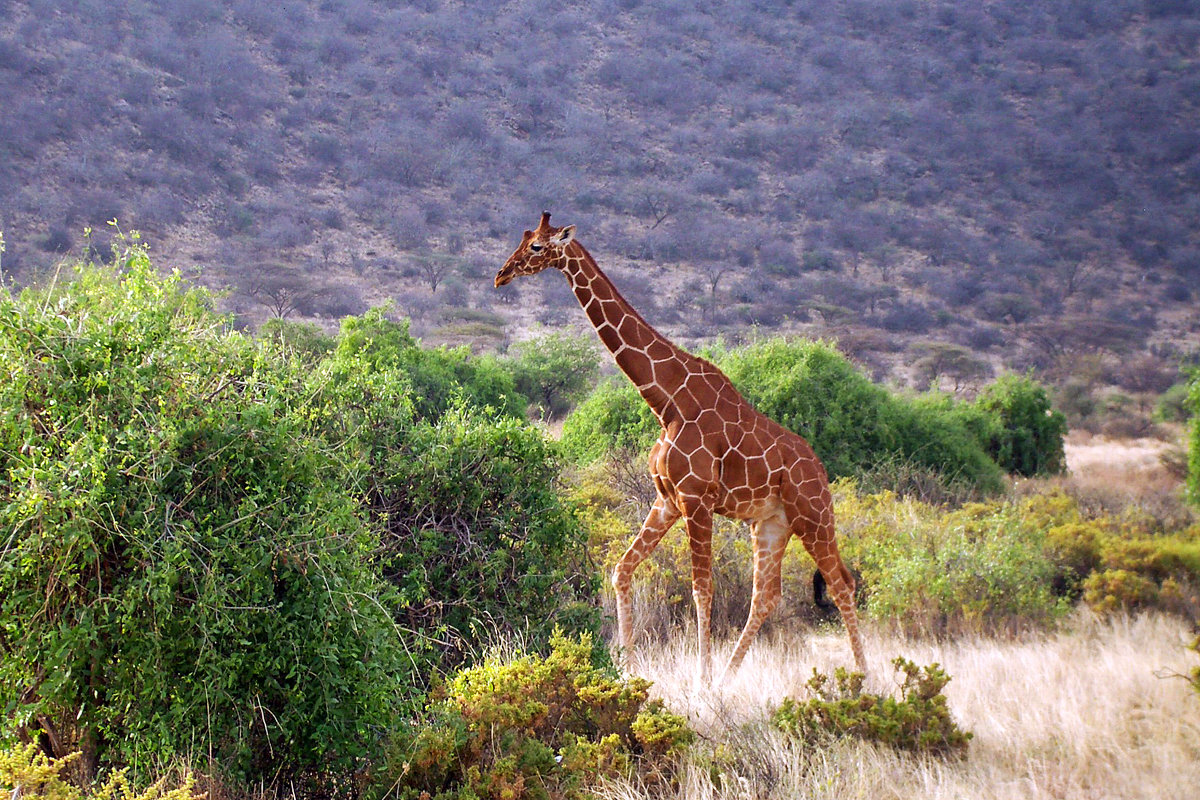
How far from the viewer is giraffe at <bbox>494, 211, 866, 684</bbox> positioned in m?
5.54

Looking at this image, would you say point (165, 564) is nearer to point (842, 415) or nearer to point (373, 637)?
point (373, 637)

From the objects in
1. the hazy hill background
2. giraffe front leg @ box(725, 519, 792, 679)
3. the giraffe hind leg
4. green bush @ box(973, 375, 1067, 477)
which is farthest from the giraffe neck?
the hazy hill background

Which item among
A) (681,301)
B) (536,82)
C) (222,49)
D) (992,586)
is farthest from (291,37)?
(992,586)

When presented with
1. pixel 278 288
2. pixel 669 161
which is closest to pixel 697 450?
pixel 278 288

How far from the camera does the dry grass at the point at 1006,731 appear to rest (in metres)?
4.34

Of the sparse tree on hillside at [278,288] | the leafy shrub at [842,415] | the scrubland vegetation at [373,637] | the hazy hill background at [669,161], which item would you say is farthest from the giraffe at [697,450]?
the sparse tree on hillside at [278,288]

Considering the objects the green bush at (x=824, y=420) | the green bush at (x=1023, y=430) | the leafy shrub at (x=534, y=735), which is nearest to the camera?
the leafy shrub at (x=534, y=735)

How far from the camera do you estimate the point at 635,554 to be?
591 cm

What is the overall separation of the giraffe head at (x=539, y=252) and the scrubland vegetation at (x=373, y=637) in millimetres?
1197

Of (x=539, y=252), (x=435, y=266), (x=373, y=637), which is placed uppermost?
(x=539, y=252)

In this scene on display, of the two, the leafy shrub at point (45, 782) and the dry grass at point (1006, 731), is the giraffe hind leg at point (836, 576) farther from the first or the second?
the leafy shrub at point (45, 782)

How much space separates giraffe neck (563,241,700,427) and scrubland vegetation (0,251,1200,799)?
136 cm

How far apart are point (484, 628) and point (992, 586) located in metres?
4.46

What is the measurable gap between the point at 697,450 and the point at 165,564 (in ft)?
9.80
